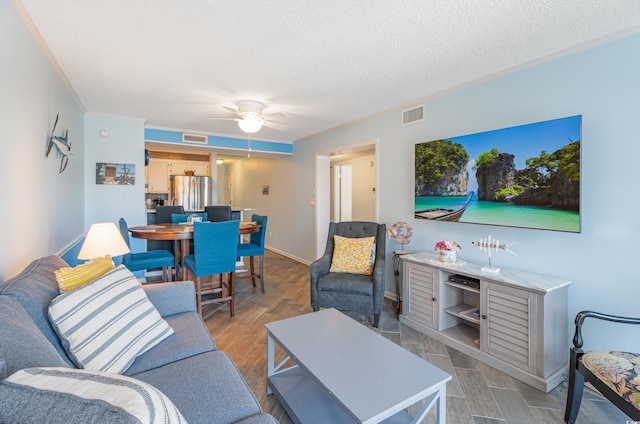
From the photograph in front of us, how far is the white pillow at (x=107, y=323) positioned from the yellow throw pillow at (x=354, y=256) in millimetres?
1879

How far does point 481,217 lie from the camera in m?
2.63

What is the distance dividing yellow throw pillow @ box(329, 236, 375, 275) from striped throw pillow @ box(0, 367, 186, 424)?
2.59m

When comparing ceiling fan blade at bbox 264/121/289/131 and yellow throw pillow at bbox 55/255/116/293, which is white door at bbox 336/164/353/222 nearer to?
ceiling fan blade at bbox 264/121/289/131

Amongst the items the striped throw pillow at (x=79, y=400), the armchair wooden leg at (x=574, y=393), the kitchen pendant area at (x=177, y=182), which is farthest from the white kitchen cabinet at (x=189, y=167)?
the armchair wooden leg at (x=574, y=393)

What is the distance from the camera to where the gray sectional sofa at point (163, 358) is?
891mm

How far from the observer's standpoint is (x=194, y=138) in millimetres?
4793

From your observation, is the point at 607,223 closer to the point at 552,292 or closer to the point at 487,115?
the point at 552,292

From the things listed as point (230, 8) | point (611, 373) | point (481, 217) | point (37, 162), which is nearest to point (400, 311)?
point (481, 217)

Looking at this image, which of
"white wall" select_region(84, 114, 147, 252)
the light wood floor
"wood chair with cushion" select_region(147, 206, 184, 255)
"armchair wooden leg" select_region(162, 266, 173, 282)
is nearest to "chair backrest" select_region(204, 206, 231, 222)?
"wood chair with cushion" select_region(147, 206, 184, 255)

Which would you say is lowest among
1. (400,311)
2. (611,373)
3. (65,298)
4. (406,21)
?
(400,311)

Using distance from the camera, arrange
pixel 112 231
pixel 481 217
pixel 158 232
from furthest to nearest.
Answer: pixel 158 232 < pixel 481 217 < pixel 112 231

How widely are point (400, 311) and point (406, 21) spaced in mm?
2670

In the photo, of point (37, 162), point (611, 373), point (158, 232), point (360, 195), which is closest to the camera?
point (611, 373)

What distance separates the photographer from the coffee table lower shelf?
1599mm
